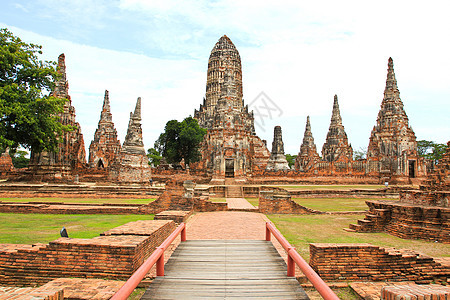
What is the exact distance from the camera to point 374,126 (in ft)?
144

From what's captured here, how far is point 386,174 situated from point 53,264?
36028 mm

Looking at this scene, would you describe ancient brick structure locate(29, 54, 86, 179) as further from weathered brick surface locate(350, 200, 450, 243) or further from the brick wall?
weathered brick surface locate(350, 200, 450, 243)

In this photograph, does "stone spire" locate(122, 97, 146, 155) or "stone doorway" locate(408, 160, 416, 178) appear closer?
"stone spire" locate(122, 97, 146, 155)

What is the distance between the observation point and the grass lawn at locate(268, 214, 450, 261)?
7.68 meters

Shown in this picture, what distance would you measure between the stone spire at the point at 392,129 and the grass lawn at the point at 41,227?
114 feet

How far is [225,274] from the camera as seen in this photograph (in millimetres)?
4965

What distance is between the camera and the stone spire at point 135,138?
78.2ft

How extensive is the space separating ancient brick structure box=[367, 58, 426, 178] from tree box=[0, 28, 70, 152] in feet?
109

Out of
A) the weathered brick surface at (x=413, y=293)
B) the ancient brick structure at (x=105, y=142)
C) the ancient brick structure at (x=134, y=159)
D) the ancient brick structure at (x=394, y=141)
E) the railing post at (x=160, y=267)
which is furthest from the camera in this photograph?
the ancient brick structure at (x=105, y=142)

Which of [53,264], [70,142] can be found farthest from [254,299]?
[70,142]

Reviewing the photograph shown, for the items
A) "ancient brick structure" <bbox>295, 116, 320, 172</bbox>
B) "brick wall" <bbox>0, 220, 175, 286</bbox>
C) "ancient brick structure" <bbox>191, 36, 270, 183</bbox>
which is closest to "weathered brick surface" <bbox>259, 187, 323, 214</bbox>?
"brick wall" <bbox>0, 220, 175, 286</bbox>

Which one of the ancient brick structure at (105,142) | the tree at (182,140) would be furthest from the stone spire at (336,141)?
the ancient brick structure at (105,142)

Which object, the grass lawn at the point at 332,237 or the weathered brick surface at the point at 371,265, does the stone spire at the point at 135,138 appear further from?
the weathered brick surface at the point at 371,265

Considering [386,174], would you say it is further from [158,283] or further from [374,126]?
[158,283]
